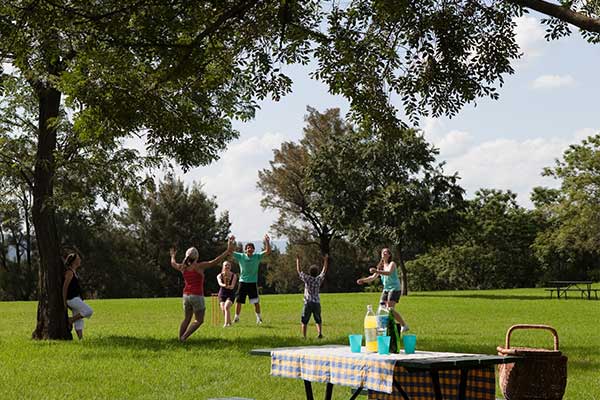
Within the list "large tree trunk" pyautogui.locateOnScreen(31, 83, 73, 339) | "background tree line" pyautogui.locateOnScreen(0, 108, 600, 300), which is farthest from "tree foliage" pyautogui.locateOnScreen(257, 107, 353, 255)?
"large tree trunk" pyautogui.locateOnScreen(31, 83, 73, 339)

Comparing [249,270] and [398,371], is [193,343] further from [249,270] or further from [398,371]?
[398,371]

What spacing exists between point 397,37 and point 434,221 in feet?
112

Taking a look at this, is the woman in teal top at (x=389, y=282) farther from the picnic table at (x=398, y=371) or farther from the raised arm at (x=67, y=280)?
the picnic table at (x=398, y=371)

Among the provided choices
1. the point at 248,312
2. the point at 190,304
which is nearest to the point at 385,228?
the point at 248,312

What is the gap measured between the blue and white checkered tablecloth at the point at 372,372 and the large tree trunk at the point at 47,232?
12.8 metres

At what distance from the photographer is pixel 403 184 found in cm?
4875

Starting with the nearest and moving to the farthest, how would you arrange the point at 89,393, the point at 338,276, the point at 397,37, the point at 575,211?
the point at 89,393, the point at 397,37, the point at 575,211, the point at 338,276

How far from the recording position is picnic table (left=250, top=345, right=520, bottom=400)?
7.65m

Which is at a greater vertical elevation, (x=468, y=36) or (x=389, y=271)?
(x=468, y=36)

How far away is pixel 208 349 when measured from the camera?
1747 centimetres

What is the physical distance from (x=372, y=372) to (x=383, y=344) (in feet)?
1.43

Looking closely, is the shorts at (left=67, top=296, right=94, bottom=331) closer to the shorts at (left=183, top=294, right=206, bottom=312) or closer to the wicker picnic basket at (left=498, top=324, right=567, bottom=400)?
the shorts at (left=183, top=294, right=206, bottom=312)

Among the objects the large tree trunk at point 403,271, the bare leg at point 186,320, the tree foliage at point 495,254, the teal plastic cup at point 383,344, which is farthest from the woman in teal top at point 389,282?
the tree foliage at point 495,254

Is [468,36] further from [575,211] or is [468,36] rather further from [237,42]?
[575,211]
